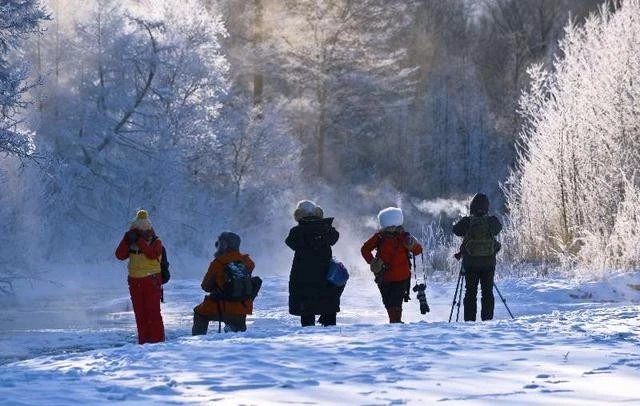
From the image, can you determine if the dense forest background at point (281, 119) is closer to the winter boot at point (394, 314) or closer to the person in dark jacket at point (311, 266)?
the winter boot at point (394, 314)

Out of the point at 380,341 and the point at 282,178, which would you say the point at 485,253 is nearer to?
the point at 380,341

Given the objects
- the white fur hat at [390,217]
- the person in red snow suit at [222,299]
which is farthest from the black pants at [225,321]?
the white fur hat at [390,217]

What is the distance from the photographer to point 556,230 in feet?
76.5

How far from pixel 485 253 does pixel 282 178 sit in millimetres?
26402

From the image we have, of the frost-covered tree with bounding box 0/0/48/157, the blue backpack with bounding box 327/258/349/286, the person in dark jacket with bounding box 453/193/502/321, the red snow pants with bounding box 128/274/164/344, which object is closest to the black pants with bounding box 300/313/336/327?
the blue backpack with bounding box 327/258/349/286

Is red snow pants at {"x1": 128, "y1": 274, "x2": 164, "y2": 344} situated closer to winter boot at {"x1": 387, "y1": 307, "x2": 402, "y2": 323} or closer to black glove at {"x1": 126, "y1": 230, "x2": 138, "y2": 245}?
black glove at {"x1": 126, "y1": 230, "x2": 138, "y2": 245}

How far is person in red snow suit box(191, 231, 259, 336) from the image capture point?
10875 mm

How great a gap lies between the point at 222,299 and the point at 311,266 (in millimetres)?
1049

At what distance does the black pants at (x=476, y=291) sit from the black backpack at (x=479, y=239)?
0.70 ft

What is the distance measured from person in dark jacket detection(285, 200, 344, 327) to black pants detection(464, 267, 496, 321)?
1.88 meters

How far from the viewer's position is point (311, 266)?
11.4 m

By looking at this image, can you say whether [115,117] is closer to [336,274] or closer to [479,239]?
[479,239]

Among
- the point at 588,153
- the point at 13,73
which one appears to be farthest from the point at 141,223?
the point at 588,153

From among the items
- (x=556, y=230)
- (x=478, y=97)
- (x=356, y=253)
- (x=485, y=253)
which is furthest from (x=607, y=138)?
(x=478, y=97)
